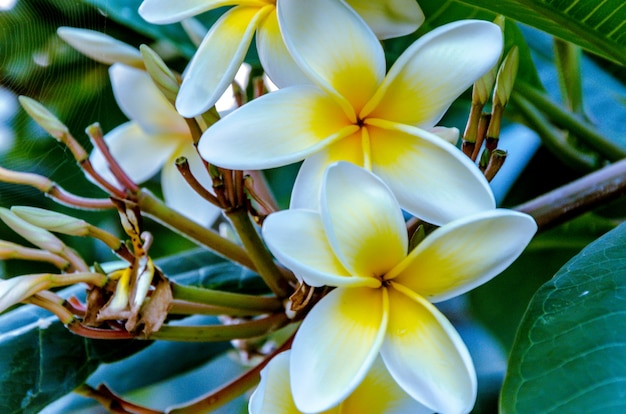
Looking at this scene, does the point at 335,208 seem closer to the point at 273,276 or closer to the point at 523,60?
the point at 273,276

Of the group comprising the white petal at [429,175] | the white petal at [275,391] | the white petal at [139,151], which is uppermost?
the white petal at [429,175]

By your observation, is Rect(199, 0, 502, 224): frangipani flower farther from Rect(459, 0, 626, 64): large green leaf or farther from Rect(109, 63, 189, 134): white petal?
Rect(109, 63, 189, 134): white petal

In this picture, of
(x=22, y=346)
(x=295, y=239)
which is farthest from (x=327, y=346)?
(x=22, y=346)

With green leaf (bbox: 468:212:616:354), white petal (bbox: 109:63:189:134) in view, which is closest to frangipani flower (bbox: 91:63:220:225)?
white petal (bbox: 109:63:189:134)

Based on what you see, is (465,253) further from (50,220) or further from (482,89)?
(50,220)

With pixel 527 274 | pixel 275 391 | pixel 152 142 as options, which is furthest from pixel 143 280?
pixel 527 274

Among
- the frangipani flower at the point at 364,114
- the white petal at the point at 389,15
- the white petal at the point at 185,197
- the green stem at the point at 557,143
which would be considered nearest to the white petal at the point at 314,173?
the frangipani flower at the point at 364,114

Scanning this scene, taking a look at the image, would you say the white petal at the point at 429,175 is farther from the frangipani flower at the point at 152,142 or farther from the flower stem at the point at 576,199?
the frangipani flower at the point at 152,142
